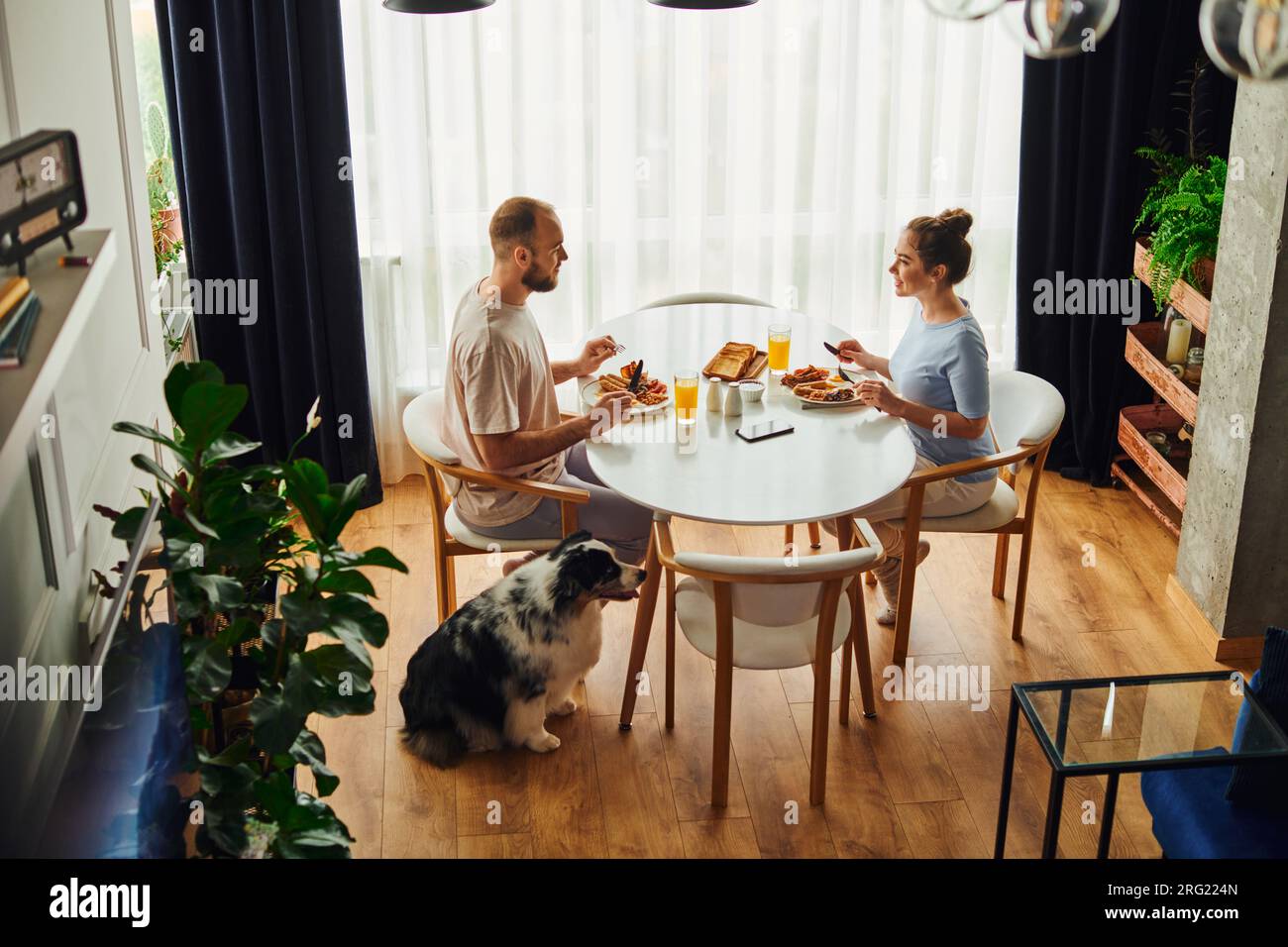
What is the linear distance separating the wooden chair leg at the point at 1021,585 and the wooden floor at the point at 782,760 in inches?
1.7

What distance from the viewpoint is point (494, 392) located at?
314cm

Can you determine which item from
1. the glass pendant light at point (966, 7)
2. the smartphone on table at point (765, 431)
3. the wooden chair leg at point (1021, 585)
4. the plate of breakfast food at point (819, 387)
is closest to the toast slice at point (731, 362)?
the plate of breakfast food at point (819, 387)

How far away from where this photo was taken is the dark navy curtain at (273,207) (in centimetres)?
397

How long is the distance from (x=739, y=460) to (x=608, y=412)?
37 cm

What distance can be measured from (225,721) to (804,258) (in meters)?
2.68

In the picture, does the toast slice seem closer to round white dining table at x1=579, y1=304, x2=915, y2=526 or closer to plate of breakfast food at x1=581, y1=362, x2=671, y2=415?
round white dining table at x1=579, y1=304, x2=915, y2=526

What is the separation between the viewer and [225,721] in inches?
107

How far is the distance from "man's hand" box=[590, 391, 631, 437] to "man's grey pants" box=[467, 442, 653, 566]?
185 millimetres

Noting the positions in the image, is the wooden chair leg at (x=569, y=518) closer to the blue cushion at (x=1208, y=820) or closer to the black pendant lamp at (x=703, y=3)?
the black pendant lamp at (x=703, y=3)

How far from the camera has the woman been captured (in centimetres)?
333

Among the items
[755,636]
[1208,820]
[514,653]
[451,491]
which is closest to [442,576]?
[451,491]

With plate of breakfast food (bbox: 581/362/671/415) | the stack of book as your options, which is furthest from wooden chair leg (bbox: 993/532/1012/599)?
the stack of book
